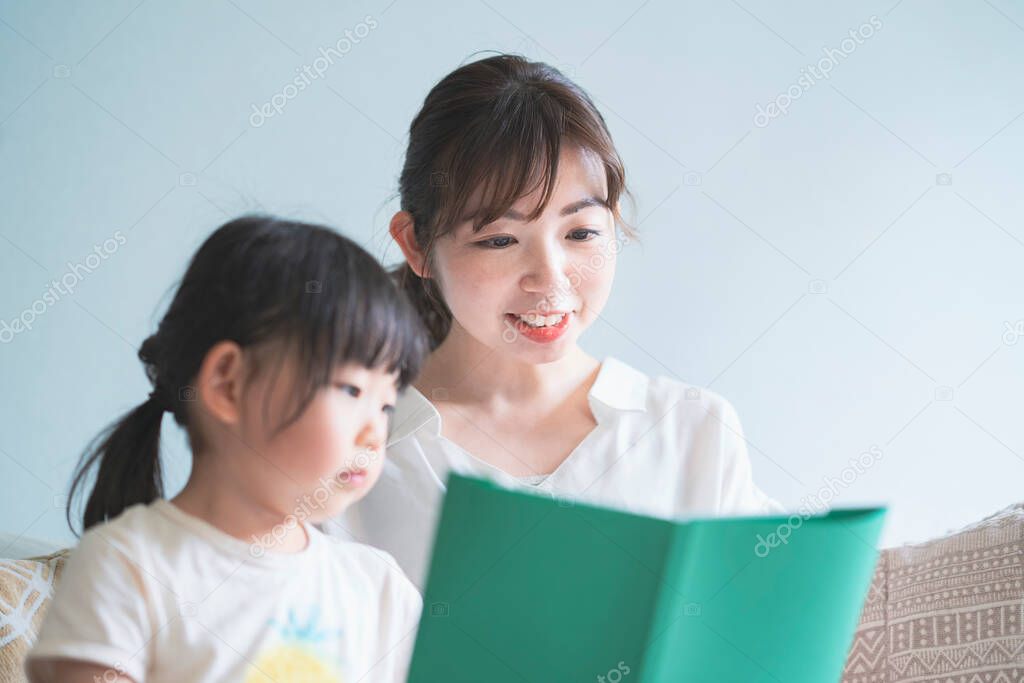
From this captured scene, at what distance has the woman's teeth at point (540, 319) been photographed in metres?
1.43

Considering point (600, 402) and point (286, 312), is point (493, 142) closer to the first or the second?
point (600, 402)

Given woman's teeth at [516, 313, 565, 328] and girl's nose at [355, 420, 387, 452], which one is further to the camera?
woman's teeth at [516, 313, 565, 328]

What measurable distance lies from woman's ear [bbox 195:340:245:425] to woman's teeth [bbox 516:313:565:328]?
2.06 ft

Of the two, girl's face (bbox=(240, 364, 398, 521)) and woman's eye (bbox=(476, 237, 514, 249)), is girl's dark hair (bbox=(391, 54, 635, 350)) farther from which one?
girl's face (bbox=(240, 364, 398, 521))

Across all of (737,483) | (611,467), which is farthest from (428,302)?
(737,483)

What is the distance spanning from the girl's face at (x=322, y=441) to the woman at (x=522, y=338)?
48 cm

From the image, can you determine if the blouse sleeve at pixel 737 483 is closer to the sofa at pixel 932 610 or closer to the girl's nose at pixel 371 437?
the sofa at pixel 932 610

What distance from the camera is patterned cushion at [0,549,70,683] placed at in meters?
1.35

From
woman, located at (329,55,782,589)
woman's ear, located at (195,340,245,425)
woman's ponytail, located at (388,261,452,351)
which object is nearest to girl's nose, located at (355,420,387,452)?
woman's ear, located at (195,340,245,425)

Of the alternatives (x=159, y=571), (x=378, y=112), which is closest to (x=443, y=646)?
(x=159, y=571)

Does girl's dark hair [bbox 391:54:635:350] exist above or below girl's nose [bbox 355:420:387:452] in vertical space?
above

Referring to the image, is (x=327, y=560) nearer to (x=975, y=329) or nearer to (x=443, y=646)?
(x=443, y=646)

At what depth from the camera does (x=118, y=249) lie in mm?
2234

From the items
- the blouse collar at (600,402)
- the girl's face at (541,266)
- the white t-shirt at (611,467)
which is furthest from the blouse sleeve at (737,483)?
the girl's face at (541,266)
